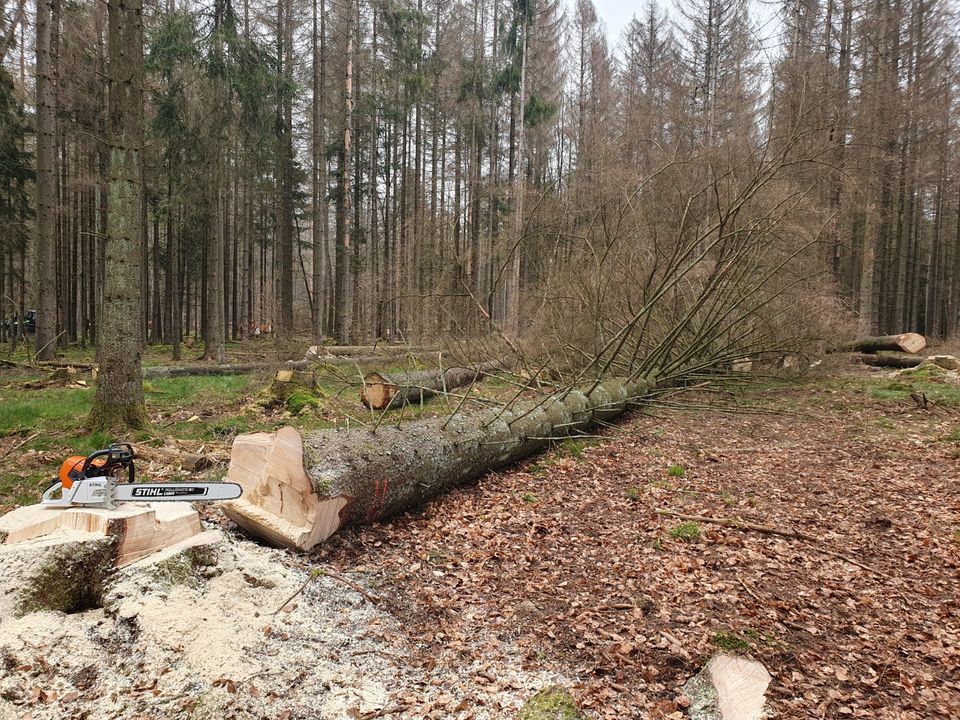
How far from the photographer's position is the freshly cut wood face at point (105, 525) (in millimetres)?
2467

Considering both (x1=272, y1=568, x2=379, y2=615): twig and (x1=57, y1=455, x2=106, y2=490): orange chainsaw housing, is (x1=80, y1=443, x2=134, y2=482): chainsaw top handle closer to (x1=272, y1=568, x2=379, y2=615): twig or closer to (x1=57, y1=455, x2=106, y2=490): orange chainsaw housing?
(x1=57, y1=455, x2=106, y2=490): orange chainsaw housing

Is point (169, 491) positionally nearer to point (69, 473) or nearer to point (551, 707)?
point (69, 473)

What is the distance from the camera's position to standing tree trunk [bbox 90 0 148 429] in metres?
5.59

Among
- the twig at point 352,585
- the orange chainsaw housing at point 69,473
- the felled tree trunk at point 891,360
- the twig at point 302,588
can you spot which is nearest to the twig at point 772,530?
the twig at point 352,585

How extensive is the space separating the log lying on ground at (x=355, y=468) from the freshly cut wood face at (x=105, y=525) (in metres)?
0.53

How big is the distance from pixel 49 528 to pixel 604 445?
17.6 ft

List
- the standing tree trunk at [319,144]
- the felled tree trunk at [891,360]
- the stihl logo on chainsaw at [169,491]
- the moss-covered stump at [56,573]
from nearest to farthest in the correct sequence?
the moss-covered stump at [56,573], the stihl logo on chainsaw at [169,491], the felled tree trunk at [891,360], the standing tree trunk at [319,144]

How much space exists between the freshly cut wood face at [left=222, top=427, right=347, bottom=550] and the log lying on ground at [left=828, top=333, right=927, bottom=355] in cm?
1469

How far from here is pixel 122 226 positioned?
18.4ft

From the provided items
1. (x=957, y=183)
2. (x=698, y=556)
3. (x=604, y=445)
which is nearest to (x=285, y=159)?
(x=604, y=445)

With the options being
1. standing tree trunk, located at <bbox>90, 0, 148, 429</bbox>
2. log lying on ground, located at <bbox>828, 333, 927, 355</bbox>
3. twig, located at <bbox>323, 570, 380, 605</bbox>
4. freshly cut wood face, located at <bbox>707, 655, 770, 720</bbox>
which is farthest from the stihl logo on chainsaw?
log lying on ground, located at <bbox>828, 333, 927, 355</bbox>

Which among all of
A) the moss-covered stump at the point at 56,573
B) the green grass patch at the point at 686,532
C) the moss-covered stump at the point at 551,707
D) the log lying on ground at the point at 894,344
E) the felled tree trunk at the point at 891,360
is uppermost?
the log lying on ground at the point at 894,344

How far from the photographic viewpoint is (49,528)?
2.50 meters

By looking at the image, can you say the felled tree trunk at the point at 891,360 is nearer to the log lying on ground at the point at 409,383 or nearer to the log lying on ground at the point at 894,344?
the log lying on ground at the point at 894,344
